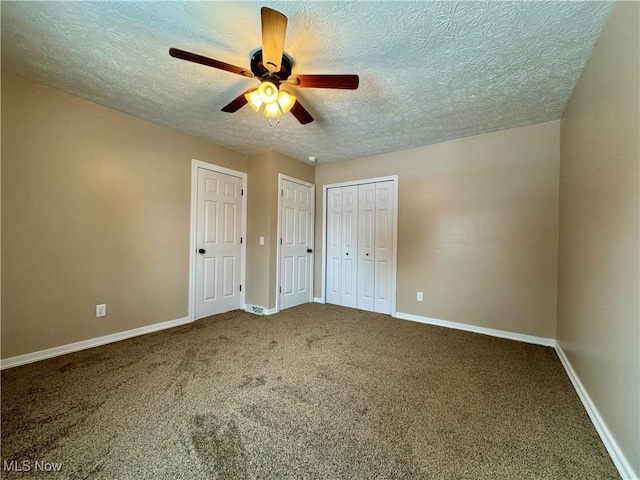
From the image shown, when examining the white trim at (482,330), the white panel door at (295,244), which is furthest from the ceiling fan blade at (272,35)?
the white trim at (482,330)

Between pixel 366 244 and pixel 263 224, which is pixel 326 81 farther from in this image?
pixel 366 244

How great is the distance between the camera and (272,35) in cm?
139

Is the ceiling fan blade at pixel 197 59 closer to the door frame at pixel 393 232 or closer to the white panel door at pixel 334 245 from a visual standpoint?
the door frame at pixel 393 232

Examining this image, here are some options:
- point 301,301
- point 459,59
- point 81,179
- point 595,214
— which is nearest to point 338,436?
point 595,214

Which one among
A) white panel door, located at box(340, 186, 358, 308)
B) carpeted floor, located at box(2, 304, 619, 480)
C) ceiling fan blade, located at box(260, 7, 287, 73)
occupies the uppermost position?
ceiling fan blade, located at box(260, 7, 287, 73)

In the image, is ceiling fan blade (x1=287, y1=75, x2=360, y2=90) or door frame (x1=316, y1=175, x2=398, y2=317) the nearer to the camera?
ceiling fan blade (x1=287, y1=75, x2=360, y2=90)

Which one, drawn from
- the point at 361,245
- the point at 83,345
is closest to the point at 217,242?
the point at 83,345

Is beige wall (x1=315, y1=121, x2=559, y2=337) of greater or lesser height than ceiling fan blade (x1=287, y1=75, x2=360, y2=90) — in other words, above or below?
below

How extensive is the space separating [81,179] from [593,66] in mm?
4348

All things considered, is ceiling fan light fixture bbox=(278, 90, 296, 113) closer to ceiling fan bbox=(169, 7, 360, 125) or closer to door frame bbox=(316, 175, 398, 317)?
ceiling fan bbox=(169, 7, 360, 125)

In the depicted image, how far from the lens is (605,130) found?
157cm

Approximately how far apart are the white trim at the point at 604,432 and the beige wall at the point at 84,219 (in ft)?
12.7

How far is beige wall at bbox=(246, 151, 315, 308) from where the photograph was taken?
3.76m

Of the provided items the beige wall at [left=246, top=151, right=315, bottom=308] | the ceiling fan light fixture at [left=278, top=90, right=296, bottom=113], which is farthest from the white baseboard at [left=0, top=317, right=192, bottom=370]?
the ceiling fan light fixture at [left=278, top=90, right=296, bottom=113]
